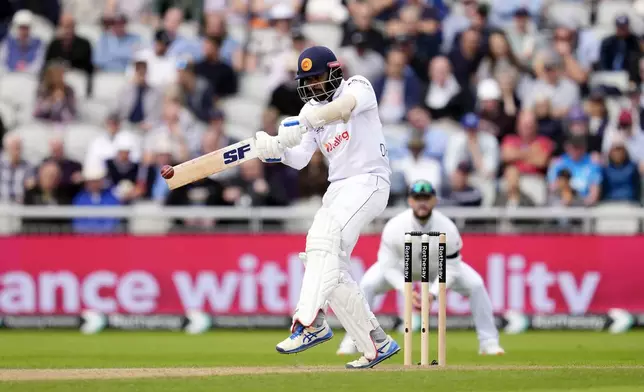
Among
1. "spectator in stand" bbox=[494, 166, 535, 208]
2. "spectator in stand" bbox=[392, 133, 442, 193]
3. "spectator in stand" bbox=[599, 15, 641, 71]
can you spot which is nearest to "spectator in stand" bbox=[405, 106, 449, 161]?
"spectator in stand" bbox=[392, 133, 442, 193]

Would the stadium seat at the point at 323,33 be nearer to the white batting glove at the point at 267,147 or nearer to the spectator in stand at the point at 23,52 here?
the spectator in stand at the point at 23,52

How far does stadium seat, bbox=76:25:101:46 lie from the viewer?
66.0ft

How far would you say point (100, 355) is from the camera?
44.2 ft

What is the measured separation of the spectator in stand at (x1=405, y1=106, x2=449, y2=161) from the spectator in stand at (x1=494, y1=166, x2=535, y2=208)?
3.57 ft

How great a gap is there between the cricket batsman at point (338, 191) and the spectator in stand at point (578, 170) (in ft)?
24.8

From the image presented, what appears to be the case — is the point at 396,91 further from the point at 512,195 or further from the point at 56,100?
the point at 56,100

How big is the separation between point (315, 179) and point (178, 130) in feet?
7.40

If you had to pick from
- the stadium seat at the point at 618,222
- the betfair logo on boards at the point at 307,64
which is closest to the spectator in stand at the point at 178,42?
the stadium seat at the point at 618,222

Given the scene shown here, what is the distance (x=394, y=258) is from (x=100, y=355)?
3.16 meters

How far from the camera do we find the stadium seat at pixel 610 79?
62.7 ft

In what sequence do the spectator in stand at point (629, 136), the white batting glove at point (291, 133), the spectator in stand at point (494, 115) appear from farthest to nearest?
1. the spectator in stand at point (494, 115)
2. the spectator in stand at point (629, 136)
3. the white batting glove at point (291, 133)

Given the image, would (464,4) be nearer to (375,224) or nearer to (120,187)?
(375,224)

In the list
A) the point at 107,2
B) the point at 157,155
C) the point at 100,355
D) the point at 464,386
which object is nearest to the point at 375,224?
the point at 157,155

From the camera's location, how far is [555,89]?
1888 cm
